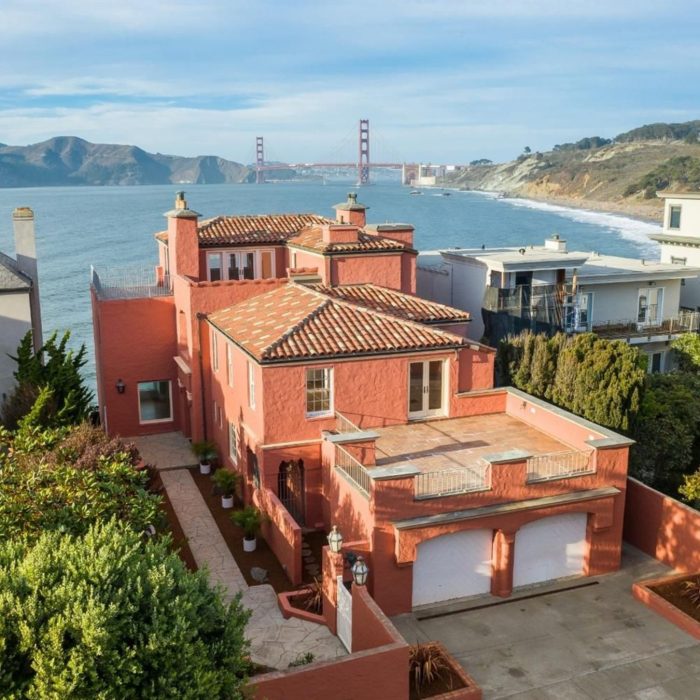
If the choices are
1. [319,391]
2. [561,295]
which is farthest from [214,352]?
[561,295]

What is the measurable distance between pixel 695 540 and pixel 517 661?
5901 mm

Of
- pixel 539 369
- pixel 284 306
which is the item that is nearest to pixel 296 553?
pixel 284 306

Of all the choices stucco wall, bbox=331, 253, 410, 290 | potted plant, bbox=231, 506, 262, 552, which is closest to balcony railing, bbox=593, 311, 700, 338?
stucco wall, bbox=331, 253, 410, 290

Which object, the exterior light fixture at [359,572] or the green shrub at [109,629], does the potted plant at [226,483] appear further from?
the green shrub at [109,629]

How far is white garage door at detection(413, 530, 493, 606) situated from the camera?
17.9 metres

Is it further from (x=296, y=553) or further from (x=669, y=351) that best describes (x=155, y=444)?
(x=669, y=351)

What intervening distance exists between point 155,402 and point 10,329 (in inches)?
231

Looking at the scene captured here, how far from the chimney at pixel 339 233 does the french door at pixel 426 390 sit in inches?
281

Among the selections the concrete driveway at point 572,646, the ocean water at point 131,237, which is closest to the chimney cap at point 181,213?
the concrete driveway at point 572,646

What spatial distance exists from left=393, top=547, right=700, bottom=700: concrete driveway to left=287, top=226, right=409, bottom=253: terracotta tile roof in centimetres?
1312

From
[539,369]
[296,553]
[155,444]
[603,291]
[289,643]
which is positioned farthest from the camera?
[603,291]

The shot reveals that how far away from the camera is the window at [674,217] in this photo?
43094 millimetres

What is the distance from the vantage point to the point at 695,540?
19.0m

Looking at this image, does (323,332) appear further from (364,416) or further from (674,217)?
(674,217)
